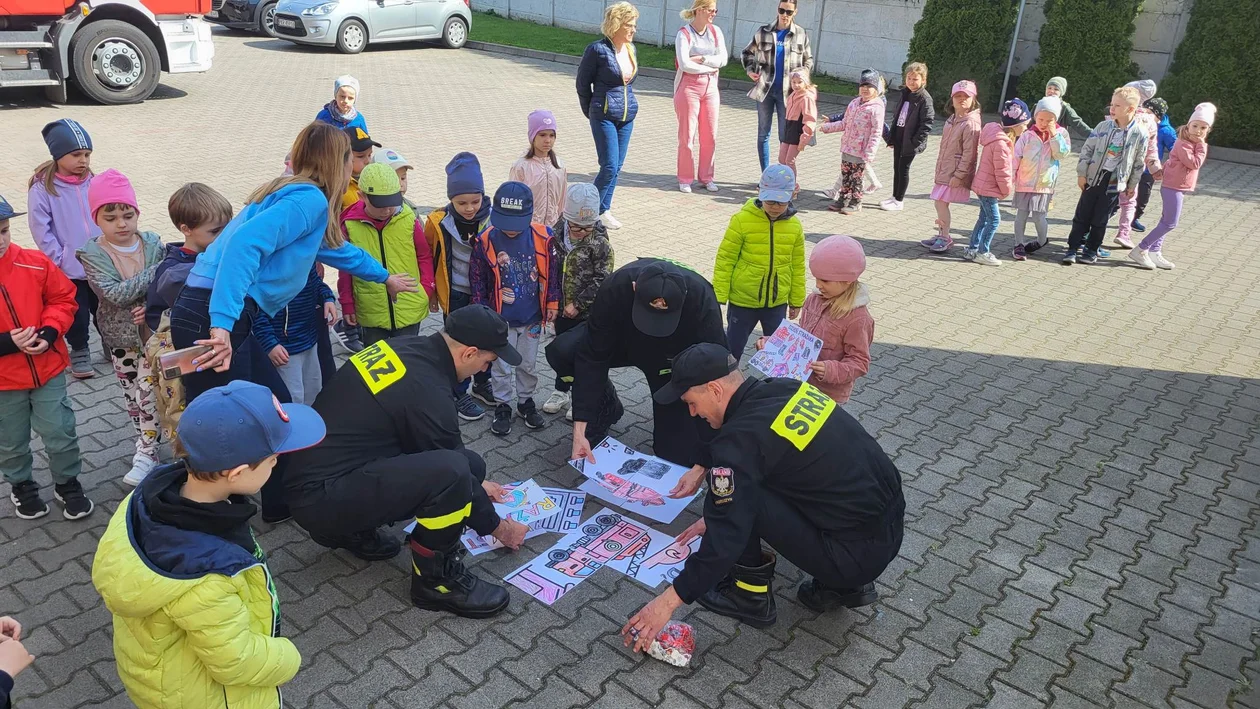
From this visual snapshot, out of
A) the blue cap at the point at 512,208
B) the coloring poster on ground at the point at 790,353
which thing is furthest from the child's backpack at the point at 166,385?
the coloring poster on ground at the point at 790,353

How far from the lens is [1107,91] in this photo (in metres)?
13.8

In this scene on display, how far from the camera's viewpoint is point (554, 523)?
441 cm

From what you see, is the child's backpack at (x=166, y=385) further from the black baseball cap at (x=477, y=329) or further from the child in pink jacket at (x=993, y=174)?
the child in pink jacket at (x=993, y=174)

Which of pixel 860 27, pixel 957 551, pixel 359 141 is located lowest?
pixel 957 551

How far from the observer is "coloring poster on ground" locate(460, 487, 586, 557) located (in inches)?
167

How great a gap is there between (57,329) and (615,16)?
19.4 feet

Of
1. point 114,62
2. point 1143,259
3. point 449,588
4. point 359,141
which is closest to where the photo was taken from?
point 449,588

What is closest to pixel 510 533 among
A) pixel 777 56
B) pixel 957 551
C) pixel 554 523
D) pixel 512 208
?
pixel 554 523

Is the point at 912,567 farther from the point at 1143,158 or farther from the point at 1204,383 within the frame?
the point at 1143,158

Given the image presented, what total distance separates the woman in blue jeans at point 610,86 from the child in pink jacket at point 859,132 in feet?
7.96

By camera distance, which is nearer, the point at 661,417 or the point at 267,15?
the point at 661,417

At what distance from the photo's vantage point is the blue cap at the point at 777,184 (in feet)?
17.0

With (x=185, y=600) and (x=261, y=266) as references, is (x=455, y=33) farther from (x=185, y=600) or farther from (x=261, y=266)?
(x=185, y=600)

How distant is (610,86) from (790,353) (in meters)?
4.80
